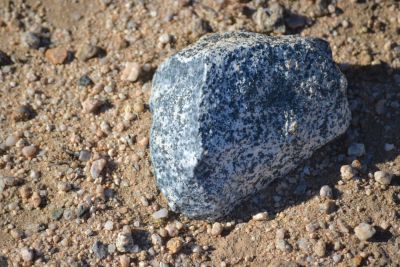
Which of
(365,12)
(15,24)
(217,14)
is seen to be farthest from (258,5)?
(15,24)

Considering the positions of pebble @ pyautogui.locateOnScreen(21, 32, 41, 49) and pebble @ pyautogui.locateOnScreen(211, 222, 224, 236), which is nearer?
pebble @ pyautogui.locateOnScreen(211, 222, 224, 236)

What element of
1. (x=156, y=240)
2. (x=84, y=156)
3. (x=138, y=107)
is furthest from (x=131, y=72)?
(x=156, y=240)

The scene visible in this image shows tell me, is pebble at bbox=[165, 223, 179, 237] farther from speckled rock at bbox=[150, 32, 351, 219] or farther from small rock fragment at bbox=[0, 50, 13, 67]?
small rock fragment at bbox=[0, 50, 13, 67]

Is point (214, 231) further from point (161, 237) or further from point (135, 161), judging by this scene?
point (135, 161)

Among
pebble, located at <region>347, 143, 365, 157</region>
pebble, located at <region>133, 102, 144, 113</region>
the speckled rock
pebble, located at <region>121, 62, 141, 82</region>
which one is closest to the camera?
the speckled rock

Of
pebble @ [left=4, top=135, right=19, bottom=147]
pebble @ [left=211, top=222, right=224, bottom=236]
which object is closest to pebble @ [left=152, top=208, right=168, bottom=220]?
pebble @ [left=211, top=222, right=224, bottom=236]

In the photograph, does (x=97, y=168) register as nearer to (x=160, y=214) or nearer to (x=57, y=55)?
(x=160, y=214)

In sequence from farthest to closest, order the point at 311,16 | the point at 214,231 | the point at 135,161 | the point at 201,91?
1. the point at 311,16
2. the point at 135,161
3. the point at 214,231
4. the point at 201,91
